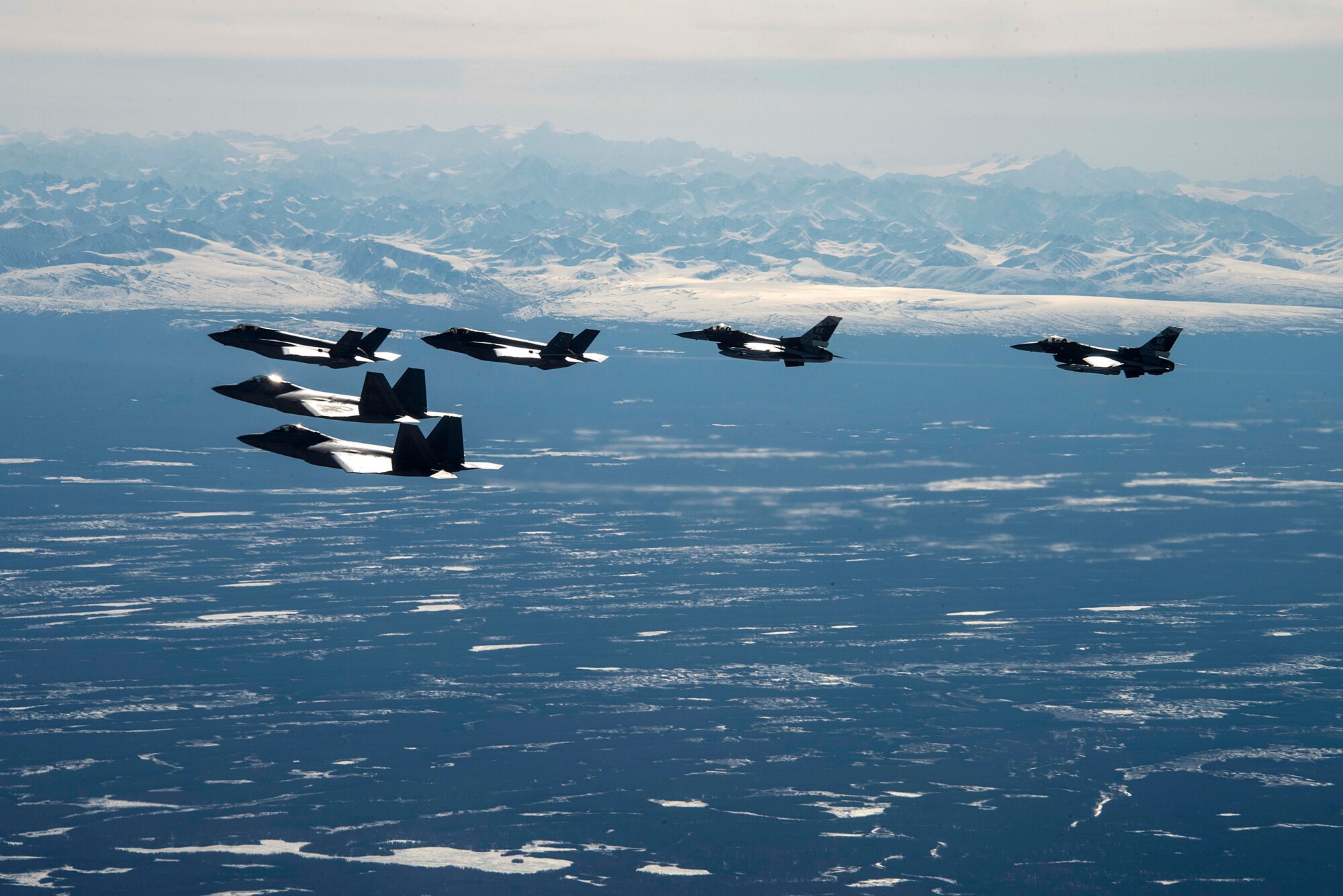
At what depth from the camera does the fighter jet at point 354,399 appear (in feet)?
333

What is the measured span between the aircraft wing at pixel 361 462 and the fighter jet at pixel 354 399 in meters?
2.95

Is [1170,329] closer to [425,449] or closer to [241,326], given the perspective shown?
[425,449]

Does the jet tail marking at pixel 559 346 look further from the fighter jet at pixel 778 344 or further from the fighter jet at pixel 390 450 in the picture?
the fighter jet at pixel 390 450

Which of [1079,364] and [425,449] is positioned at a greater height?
[1079,364]

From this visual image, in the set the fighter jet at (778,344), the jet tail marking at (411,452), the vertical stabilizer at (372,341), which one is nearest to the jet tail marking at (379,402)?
the jet tail marking at (411,452)

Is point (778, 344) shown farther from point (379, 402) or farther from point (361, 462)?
point (361, 462)

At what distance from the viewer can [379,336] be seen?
384 feet

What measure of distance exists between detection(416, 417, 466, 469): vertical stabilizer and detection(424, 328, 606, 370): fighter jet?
10.0 metres

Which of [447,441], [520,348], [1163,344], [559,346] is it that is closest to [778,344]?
[559,346]

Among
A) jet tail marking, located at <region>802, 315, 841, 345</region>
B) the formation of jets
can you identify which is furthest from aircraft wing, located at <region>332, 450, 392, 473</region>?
jet tail marking, located at <region>802, 315, 841, 345</region>

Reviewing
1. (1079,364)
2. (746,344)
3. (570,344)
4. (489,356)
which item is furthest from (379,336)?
(1079,364)

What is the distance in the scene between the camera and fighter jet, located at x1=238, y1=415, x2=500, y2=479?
10019cm

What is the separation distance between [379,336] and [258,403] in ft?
41.4

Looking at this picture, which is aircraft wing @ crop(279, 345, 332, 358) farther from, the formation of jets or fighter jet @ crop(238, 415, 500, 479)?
fighter jet @ crop(238, 415, 500, 479)
